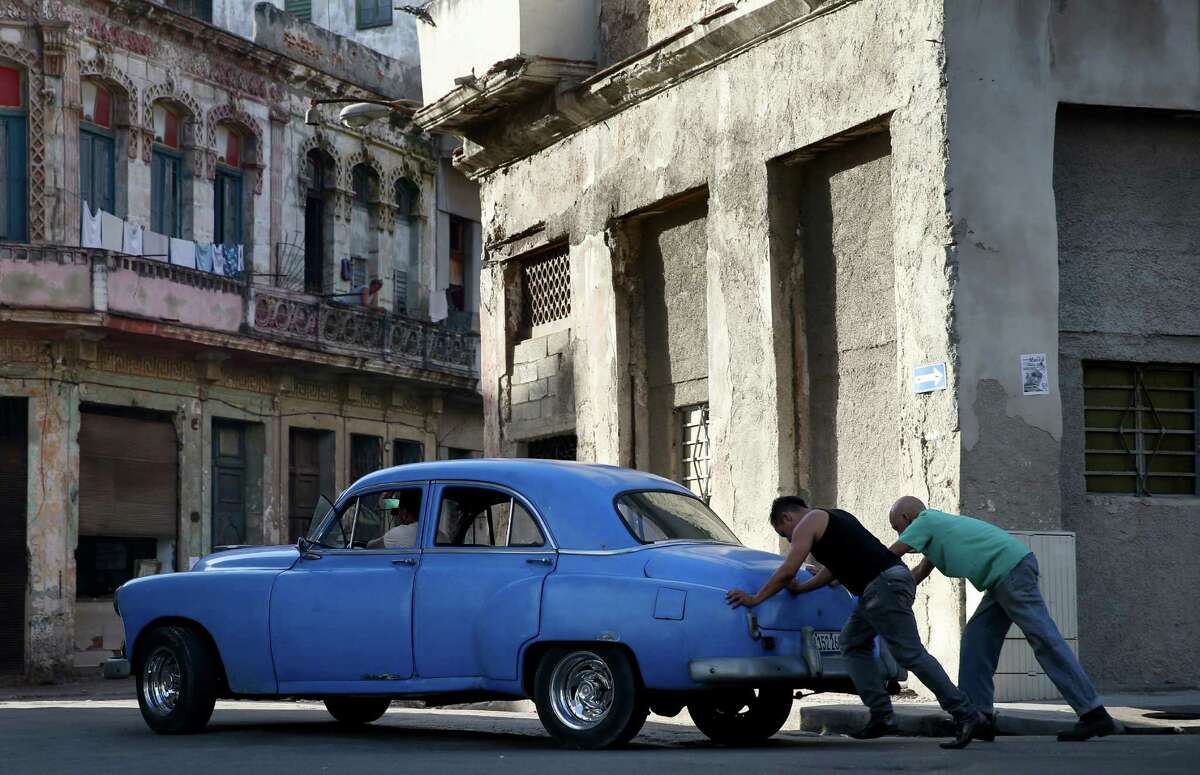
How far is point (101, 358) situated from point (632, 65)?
12.6m

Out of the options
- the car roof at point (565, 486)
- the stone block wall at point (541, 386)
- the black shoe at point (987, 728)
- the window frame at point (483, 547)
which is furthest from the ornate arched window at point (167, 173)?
the black shoe at point (987, 728)

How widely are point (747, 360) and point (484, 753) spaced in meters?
6.23

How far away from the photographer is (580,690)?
394 inches

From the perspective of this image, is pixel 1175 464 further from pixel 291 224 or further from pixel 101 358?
pixel 291 224

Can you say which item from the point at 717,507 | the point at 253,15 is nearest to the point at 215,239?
the point at 253,15

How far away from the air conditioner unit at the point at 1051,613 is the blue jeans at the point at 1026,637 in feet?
6.75

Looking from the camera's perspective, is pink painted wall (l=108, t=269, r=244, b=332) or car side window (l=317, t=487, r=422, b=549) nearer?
car side window (l=317, t=487, r=422, b=549)

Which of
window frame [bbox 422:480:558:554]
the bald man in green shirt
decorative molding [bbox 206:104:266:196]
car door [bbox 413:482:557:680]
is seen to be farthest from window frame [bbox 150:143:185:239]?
the bald man in green shirt

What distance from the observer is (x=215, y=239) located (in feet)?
95.4

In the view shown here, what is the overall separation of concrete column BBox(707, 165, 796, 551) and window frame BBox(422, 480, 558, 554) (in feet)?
15.0

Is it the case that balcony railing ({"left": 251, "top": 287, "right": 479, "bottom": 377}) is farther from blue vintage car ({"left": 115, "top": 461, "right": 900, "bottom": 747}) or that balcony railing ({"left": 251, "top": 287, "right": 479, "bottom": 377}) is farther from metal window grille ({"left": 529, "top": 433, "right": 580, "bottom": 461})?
blue vintage car ({"left": 115, "top": 461, "right": 900, "bottom": 747})

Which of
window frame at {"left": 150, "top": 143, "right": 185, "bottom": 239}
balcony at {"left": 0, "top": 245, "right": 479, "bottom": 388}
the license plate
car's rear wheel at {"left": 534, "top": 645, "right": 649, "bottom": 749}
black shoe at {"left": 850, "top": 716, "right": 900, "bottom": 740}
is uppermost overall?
window frame at {"left": 150, "top": 143, "right": 185, "bottom": 239}

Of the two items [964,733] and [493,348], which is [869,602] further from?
[493,348]

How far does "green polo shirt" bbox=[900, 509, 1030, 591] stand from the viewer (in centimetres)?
1002
